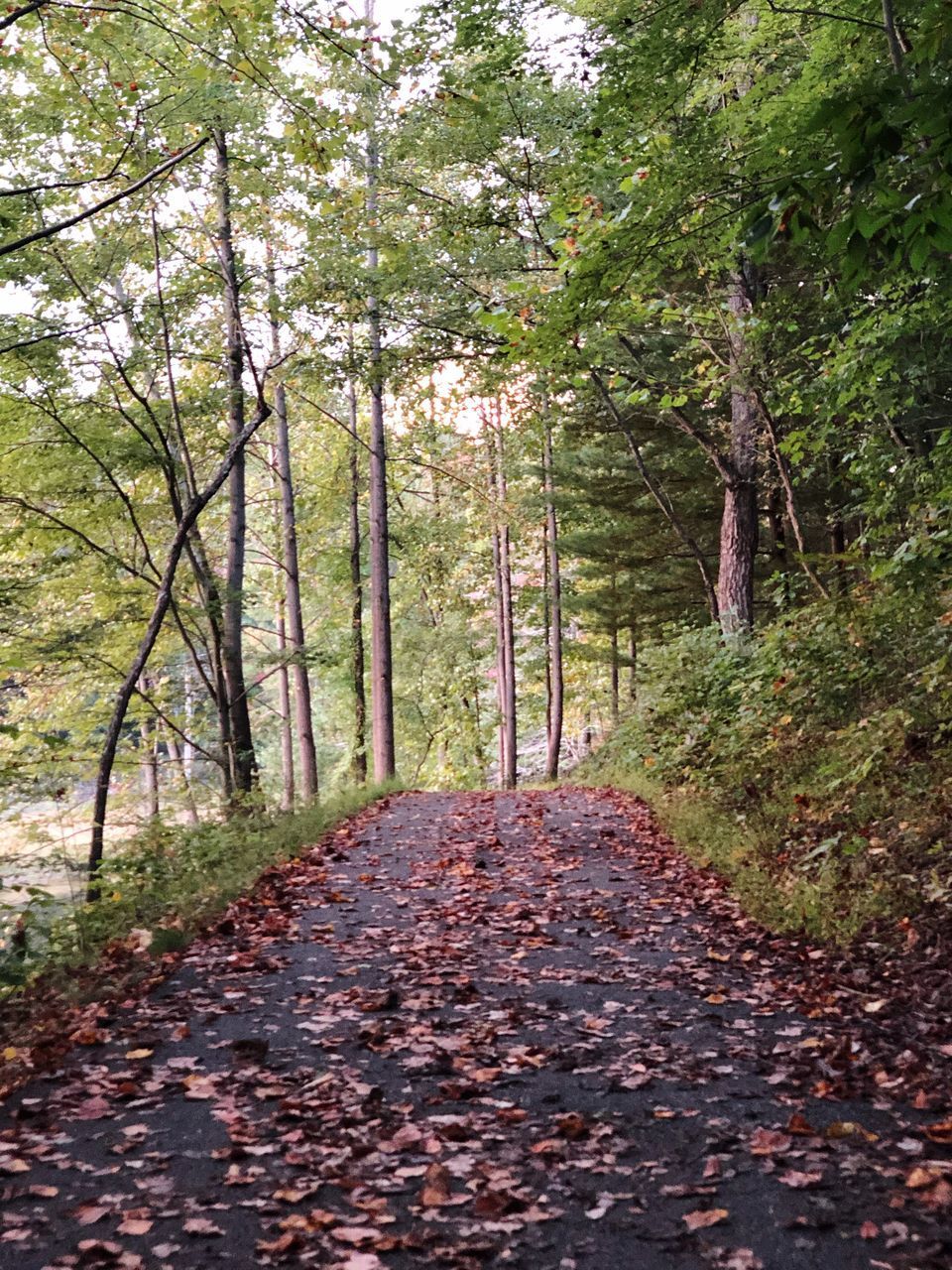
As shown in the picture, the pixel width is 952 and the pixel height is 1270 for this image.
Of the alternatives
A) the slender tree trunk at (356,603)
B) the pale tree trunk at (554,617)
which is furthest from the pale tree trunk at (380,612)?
the pale tree trunk at (554,617)

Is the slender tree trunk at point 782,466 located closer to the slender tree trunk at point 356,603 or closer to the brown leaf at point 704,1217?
the brown leaf at point 704,1217

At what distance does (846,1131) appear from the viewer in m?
3.86

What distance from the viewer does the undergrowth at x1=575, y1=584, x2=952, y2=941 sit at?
22.0 ft

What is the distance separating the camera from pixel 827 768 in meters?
7.96

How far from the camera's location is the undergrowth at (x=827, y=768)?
263 inches

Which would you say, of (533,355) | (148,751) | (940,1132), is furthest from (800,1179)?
(148,751)

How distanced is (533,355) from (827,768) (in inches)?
157

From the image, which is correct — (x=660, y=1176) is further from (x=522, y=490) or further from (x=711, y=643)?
(x=522, y=490)

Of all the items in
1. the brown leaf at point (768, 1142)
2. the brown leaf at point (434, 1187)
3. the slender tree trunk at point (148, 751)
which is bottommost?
the brown leaf at point (768, 1142)

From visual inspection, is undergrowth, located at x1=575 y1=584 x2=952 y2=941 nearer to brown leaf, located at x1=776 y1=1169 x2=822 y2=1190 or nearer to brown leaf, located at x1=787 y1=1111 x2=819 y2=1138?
brown leaf, located at x1=787 y1=1111 x2=819 y2=1138

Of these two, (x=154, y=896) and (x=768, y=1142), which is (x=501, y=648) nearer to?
(x=154, y=896)

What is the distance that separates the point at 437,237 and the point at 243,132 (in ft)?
10.5

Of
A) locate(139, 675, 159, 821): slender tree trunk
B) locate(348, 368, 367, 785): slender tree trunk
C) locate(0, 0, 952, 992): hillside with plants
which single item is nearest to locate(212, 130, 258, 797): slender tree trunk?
locate(0, 0, 952, 992): hillside with plants

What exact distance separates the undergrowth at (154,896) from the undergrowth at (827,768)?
13.5ft
